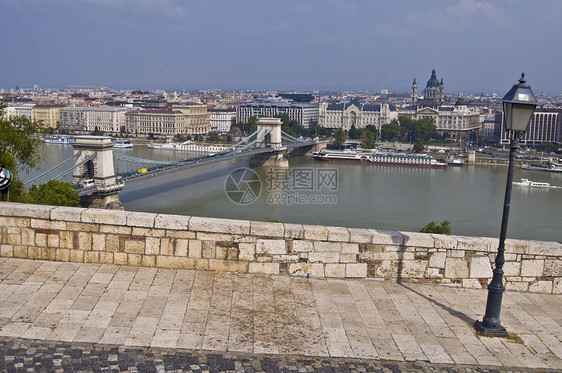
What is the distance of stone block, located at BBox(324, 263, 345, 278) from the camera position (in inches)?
89.9

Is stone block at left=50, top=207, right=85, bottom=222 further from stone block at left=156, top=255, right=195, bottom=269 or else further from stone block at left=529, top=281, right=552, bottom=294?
stone block at left=529, top=281, right=552, bottom=294

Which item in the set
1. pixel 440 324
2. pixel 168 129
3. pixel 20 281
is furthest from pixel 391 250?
pixel 168 129

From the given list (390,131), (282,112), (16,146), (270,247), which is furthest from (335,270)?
(282,112)

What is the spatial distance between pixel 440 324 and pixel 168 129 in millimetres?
38369

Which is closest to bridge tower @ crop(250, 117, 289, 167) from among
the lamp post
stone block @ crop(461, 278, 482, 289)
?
stone block @ crop(461, 278, 482, 289)

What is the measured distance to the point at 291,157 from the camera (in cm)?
2886

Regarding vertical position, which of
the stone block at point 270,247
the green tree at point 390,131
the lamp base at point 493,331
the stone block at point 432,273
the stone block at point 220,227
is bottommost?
the green tree at point 390,131

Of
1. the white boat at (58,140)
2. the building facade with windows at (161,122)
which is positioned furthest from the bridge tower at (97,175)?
the building facade with windows at (161,122)

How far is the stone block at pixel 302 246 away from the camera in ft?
7.44

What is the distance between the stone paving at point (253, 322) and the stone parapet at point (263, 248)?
0.14ft

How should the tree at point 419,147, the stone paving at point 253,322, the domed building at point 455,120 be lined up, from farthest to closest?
1. the domed building at point 455,120
2. the tree at point 419,147
3. the stone paving at point 253,322

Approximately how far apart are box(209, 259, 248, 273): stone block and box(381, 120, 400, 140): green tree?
34.6 metres

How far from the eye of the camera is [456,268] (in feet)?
7.52

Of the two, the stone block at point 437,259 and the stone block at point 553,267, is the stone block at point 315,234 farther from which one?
the stone block at point 553,267
